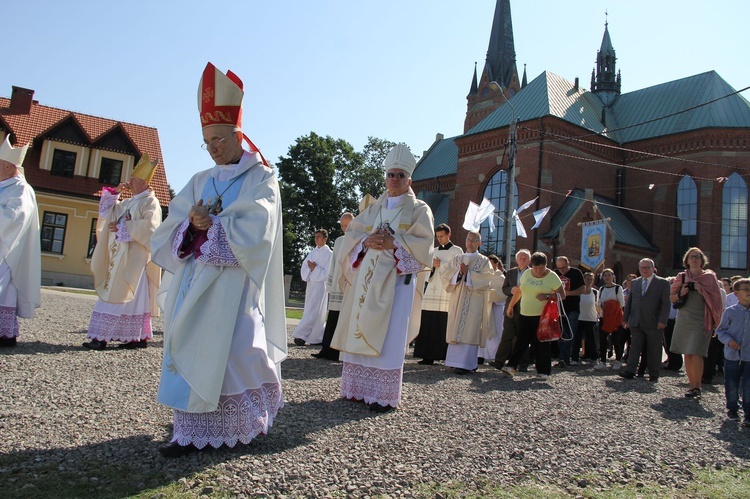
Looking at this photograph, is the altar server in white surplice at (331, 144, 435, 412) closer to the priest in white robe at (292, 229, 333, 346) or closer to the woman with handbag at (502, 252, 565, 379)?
the woman with handbag at (502, 252, 565, 379)

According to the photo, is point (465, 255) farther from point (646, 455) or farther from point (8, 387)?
point (8, 387)

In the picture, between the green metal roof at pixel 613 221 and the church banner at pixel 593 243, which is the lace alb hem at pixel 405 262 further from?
the green metal roof at pixel 613 221

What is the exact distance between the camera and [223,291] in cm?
393

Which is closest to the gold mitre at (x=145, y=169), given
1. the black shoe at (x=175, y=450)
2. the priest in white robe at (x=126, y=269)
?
the priest in white robe at (x=126, y=269)

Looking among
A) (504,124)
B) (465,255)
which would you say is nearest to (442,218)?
(504,124)

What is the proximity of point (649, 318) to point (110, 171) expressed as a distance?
99.9ft

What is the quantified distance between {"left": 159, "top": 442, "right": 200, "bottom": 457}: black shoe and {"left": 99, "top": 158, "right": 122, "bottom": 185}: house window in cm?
3225

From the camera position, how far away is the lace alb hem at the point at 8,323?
7629 millimetres

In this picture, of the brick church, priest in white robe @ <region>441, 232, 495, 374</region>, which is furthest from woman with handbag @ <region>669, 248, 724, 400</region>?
the brick church

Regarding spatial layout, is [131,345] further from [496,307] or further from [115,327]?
[496,307]

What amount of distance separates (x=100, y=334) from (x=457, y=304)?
5.15 metres

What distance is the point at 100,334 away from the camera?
8.18 meters

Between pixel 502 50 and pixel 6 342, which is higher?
pixel 502 50

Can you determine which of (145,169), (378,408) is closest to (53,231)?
(145,169)
